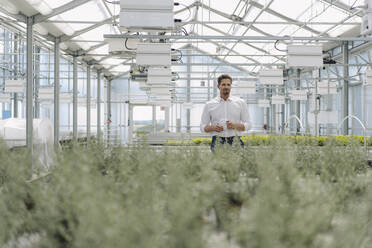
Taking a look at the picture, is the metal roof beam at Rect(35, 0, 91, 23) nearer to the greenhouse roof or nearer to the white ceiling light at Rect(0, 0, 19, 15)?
the greenhouse roof

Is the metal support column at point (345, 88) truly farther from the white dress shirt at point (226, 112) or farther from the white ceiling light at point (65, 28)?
the white dress shirt at point (226, 112)

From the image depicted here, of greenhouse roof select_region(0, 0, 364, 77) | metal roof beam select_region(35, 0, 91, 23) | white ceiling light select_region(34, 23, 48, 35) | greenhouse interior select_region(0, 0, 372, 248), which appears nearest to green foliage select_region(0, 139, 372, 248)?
greenhouse interior select_region(0, 0, 372, 248)

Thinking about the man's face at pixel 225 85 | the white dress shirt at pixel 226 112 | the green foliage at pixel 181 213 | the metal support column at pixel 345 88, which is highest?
the metal support column at pixel 345 88

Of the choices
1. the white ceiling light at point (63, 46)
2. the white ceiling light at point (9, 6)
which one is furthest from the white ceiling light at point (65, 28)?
the white ceiling light at point (9, 6)

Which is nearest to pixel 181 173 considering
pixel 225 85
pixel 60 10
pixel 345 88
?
pixel 225 85

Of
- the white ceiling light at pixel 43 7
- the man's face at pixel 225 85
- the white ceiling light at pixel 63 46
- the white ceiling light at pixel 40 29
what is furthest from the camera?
the white ceiling light at pixel 63 46

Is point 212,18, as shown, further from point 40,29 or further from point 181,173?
point 181,173

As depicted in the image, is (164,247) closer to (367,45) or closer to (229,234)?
(229,234)

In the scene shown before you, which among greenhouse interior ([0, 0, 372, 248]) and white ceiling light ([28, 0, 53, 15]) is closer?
greenhouse interior ([0, 0, 372, 248])

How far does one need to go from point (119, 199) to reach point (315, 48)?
4691 mm


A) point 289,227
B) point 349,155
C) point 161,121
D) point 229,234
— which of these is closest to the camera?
point 289,227

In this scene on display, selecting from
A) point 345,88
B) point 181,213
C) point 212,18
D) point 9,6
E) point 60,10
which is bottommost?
point 181,213

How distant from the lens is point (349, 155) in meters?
2.01

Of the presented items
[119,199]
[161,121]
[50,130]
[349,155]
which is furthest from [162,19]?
[161,121]
